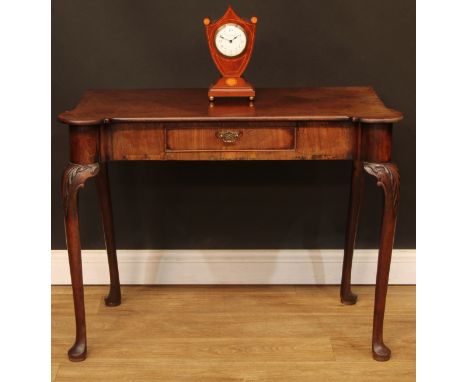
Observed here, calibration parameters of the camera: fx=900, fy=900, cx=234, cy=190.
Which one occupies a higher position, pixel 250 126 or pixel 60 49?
pixel 60 49

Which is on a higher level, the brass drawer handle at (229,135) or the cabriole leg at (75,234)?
the brass drawer handle at (229,135)

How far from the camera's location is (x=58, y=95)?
3600 millimetres

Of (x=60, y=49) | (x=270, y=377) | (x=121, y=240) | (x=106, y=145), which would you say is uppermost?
(x=60, y=49)

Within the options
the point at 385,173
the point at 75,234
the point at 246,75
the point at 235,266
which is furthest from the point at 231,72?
the point at 235,266

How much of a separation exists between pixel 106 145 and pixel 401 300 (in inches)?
55.3

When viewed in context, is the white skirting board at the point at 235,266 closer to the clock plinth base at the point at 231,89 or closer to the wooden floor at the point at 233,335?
the wooden floor at the point at 233,335

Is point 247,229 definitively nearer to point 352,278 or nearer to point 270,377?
point 352,278

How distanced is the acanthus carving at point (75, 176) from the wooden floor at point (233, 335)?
0.62 metres

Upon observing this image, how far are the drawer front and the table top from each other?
5 cm

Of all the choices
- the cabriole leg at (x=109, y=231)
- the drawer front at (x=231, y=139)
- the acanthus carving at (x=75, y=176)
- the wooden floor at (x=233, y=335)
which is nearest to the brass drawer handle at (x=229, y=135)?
the drawer front at (x=231, y=139)

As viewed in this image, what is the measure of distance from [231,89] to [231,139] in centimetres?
26

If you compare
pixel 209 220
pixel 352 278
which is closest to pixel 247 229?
pixel 209 220

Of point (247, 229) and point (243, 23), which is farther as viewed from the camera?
point (247, 229)

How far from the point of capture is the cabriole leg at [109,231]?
341cm
